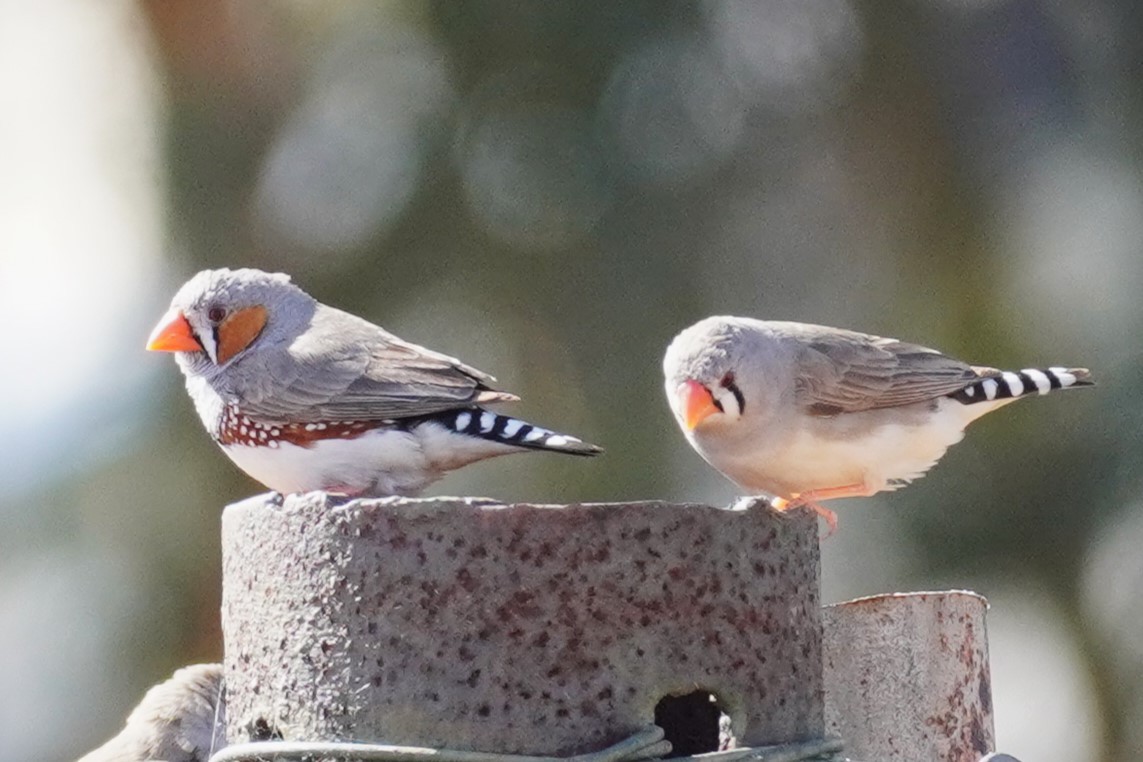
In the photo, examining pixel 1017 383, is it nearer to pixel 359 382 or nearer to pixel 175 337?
pixel 359 382

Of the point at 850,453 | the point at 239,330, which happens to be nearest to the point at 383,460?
the point at 239,330

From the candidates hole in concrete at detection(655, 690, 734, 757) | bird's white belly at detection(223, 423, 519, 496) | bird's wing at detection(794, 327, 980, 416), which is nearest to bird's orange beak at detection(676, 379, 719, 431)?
bird's wing at detection(794, 327, 980, 416)

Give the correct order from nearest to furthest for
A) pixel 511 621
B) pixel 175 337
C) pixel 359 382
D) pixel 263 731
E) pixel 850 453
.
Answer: pixel 511 621 < pixel 263 731 < pixel 359 382 < pixel 175 337 < pixel 850 453

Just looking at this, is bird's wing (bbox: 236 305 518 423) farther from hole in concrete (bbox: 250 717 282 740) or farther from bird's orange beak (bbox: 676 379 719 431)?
hole in concrete (bbox: 250 717 282 740)

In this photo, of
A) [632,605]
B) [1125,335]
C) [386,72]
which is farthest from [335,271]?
[632,605]

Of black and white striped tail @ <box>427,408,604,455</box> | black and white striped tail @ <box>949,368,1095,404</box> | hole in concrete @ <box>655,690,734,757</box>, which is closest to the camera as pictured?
hole in concrete @ <box>655,690,734,757</box>

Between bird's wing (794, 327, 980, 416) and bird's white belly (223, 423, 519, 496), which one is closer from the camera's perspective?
bird's white belly (223, 423, 519, 496)

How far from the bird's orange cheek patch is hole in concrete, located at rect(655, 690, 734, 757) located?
72.6 inches

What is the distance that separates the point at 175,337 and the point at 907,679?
2202mm

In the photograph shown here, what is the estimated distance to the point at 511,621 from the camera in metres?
3.13

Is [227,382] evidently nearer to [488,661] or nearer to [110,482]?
[488,661]

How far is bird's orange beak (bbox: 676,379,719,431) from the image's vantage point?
201 inches

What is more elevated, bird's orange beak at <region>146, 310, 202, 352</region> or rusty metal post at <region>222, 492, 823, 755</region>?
bird's orange beak at <region>146, 310, 202, 352</region>

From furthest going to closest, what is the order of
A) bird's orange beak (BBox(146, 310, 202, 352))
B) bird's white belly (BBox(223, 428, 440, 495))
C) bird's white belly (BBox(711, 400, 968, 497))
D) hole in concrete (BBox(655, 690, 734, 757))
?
bird's white belly (BBox(711, 400, 968, 497)) → bird's orange beak (BBox(146, 310, 202, 352)) → bird's white belly (BBox(223, 428, 440, 495)) → hole in concrete (BBox(655, 690, 734, 757))
